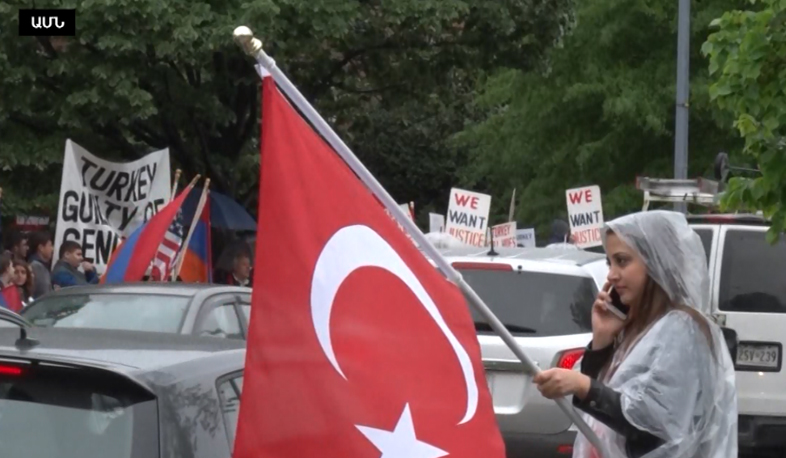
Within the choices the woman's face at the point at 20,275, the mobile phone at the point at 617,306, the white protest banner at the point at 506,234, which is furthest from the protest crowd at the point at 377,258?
the white protest banner at the point at 506,234

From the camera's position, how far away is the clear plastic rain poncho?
4027mm

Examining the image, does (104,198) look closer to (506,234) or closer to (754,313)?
(506,234)

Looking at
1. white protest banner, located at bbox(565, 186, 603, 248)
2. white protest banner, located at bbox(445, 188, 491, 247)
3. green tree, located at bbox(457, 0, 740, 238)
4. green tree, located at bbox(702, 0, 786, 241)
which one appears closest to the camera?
green tree, located at bbox(702, 0, 786, 241)

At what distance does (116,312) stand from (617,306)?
21.1 ft

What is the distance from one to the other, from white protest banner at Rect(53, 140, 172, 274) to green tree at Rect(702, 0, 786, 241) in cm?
642

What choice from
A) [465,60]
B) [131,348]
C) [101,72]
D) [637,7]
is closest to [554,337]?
[131,348]

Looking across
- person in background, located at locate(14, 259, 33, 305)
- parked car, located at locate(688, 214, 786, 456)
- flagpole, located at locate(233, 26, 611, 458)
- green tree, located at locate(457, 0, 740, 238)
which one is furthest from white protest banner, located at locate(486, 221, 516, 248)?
flagpole, located at locate(233, 26, 611, 458)

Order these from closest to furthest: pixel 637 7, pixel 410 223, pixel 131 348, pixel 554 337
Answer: pixel 410 223 < pixel 131 348 < pixel 554 337 < pixel 637 7

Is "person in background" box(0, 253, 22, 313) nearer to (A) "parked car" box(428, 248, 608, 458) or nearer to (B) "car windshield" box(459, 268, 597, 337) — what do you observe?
(A) "parked car" box(428, 248, 608, 458)

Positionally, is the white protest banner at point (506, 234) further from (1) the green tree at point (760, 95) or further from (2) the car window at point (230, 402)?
(2) the car window at point (230, 402)

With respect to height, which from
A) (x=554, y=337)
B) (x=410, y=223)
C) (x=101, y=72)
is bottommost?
(x=554, y=337)

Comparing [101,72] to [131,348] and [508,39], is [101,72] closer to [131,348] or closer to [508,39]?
[508,39]

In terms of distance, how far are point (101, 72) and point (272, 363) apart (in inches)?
603

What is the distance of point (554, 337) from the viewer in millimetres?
10039
